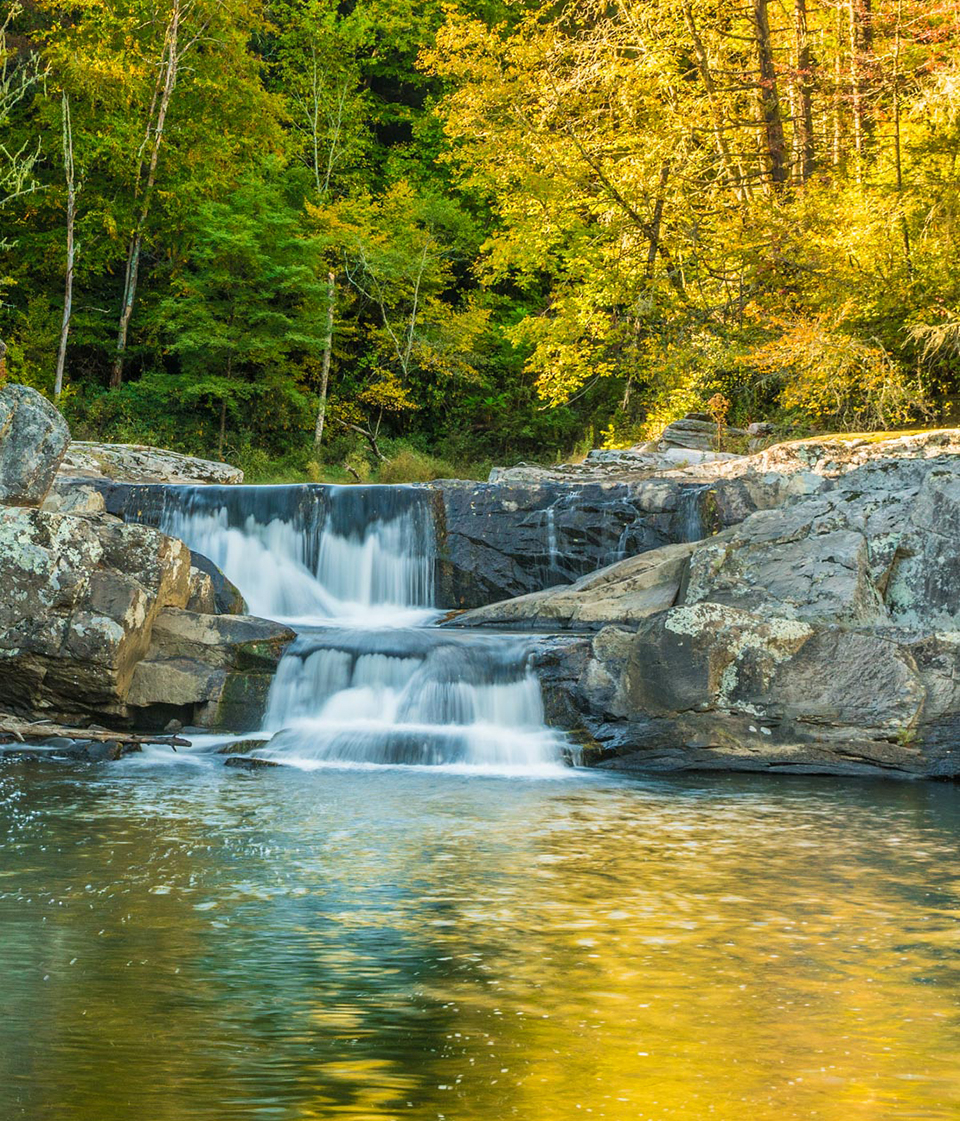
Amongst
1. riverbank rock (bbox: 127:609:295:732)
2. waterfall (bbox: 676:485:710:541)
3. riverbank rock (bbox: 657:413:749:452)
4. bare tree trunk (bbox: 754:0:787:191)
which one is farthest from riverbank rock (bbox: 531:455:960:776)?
bare tree trunk (bbox: 754:0:787:191)

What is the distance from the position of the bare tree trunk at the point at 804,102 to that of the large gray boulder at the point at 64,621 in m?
15.1

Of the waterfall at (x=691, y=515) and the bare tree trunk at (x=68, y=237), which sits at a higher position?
the bare tree trunk at (x=68, y=237)

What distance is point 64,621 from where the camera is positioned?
11203mm

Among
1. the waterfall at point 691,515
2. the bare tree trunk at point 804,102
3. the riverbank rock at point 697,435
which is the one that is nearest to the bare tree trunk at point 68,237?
the riverbank rock at point 697,435

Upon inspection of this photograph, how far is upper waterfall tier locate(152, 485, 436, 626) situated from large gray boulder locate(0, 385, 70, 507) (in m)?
3.53

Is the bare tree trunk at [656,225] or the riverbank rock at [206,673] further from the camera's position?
the bare tree trunk at [656,225]

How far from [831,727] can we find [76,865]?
6.09 m

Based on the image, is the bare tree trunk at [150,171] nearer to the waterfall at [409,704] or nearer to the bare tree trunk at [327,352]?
the bare tree trunk at [327,352]

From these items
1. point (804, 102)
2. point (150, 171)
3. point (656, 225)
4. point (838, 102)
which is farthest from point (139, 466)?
point (804, 102)

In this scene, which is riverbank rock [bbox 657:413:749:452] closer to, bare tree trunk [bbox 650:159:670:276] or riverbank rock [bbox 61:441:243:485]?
bare tree trunk [bbox 650:159:670:276]

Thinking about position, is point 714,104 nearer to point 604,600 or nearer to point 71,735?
point 604,600

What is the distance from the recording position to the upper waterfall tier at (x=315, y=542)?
15.8 m

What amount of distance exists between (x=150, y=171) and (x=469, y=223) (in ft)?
24.1

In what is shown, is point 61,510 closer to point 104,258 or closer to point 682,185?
point 682,185
